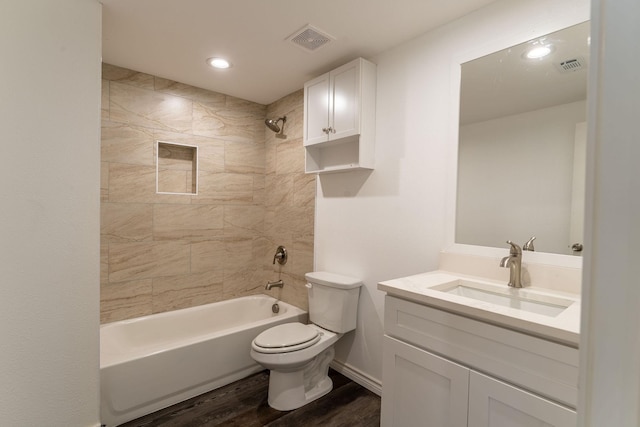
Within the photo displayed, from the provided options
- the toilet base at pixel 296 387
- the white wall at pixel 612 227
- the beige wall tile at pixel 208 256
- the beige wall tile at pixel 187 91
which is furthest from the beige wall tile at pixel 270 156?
the white wall at pixel 612 227

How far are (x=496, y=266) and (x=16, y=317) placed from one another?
2.29 m

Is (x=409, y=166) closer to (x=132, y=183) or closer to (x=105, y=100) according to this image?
(x=132, y=183)

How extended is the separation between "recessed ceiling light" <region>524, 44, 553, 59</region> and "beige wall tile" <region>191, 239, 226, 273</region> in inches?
105

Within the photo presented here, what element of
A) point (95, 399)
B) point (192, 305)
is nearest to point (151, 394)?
point (95, 399)

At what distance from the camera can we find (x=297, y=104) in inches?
112

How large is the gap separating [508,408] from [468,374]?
0.15 meters

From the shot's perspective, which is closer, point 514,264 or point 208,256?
point 514,264

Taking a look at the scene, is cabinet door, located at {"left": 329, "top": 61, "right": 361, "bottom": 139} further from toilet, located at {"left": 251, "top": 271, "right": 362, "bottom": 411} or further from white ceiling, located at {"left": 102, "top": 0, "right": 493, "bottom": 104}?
toilet, located at {"left": 251, "top": 271, "right": 362, "bottom": 411}

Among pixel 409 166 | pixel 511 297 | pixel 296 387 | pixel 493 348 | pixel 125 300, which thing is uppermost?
pixel 409 166

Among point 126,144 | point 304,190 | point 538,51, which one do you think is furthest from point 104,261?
point 538,51

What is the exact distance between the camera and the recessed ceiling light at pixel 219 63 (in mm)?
2264

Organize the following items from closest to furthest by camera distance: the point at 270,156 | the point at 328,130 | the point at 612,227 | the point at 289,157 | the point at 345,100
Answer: the point at 612,227 < the point at 345,100 < the point at 328,130 < the point at 289,157 < the point at 270,156

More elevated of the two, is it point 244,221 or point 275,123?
point 275,123

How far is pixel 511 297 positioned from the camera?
1.42 m
